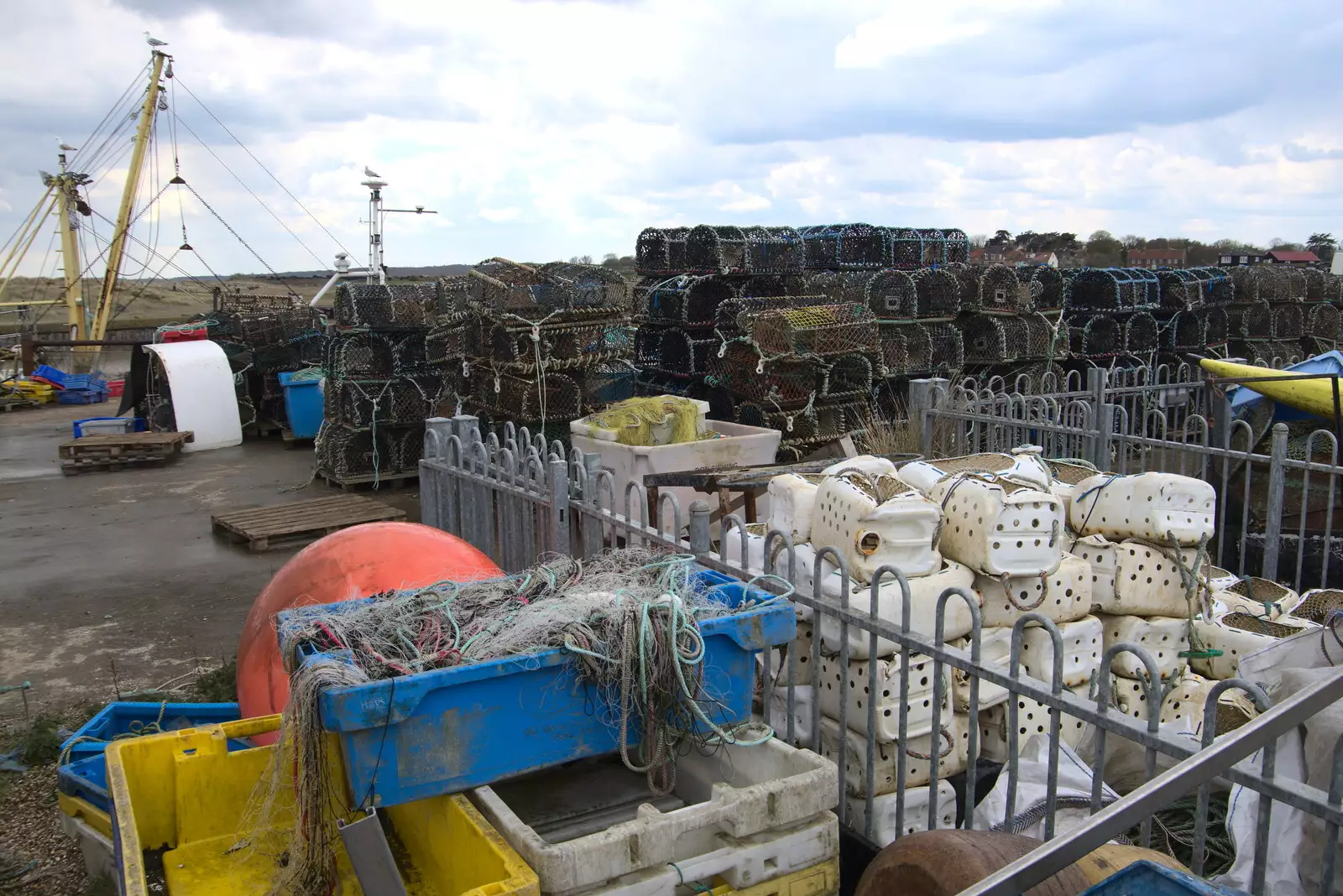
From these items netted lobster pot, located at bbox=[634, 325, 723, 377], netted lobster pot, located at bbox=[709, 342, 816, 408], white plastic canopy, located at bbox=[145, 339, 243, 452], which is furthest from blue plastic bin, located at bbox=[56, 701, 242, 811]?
white plastic canopy, located at bbox=[145, 339, 243, 452]

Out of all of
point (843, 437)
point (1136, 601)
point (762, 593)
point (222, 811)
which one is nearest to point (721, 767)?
point (762, 593)

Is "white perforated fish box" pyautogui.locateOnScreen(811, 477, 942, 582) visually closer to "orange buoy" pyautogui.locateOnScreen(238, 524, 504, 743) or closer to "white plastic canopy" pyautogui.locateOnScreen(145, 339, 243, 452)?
"orange buoy" pyautogui.locateOnScreen(238, 524, 504, 743)

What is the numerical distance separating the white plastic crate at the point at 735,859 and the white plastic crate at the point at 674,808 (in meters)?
0.02

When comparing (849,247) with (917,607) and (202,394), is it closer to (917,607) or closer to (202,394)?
(202,394)

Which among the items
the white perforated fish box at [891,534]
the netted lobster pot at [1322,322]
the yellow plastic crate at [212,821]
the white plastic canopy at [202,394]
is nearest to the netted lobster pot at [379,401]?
the white plastic canopy at [202,394]

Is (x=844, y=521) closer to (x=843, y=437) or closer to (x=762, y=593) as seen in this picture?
(x=762, y=593)

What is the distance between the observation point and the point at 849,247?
1228 centimetres

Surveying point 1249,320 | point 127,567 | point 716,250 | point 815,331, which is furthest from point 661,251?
point 1249,320

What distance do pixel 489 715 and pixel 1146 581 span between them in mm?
2519

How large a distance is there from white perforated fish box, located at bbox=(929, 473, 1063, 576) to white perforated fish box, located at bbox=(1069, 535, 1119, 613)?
386 millimetres

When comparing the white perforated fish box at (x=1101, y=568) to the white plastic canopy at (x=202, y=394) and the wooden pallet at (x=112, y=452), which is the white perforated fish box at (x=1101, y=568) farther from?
the white plastic canopy at (x=202, y=394)

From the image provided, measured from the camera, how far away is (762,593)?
2.98 metres

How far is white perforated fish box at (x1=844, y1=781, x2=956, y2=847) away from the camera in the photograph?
10.6 feet

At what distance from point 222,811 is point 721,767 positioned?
4.93 ft
